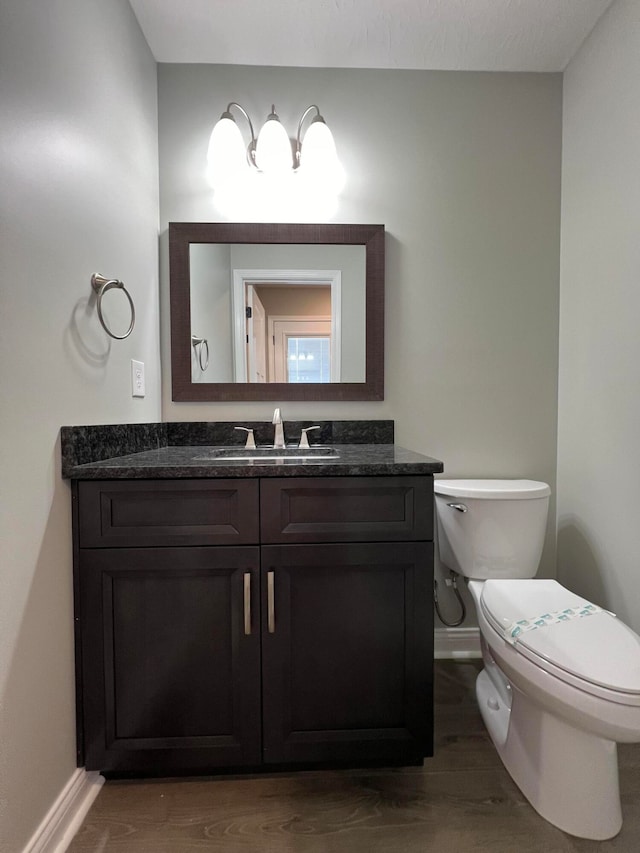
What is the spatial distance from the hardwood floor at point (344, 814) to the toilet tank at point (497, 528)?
55 cm

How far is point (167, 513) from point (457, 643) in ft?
4.41

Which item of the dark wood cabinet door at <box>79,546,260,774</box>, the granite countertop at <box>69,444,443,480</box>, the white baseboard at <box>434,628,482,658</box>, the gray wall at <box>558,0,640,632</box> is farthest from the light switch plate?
the gray wall at <box>558,0,640,632</box>

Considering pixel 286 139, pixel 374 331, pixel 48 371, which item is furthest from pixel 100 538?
pixel 286 139

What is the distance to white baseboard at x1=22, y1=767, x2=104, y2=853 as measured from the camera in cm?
94

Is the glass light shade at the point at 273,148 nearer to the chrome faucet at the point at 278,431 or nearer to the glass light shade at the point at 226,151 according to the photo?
the glass light shade at the point at 226,151

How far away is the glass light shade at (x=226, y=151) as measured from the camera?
61.3 inches

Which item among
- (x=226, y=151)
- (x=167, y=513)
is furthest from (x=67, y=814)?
(x=226, y=151)

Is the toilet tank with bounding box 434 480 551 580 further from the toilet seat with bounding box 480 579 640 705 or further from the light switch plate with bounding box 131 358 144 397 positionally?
the light switch plate with bounding box 131 358 144 397

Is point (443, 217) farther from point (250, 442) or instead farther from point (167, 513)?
point (167, 513)

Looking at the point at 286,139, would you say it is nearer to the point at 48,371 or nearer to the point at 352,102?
the point at 352,102

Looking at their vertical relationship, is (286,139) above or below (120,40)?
below

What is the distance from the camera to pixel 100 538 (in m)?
1.07

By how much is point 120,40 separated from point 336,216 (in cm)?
87

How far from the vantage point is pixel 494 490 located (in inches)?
56.6
